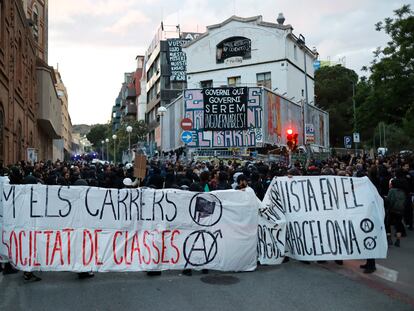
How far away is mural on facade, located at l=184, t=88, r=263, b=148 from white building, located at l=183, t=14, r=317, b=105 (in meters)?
6.98

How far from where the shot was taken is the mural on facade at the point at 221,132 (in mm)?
31828

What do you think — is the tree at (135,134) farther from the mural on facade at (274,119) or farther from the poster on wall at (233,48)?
the mural on facade at (274,119)

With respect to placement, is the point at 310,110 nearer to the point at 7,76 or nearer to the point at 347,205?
the point at 7,76

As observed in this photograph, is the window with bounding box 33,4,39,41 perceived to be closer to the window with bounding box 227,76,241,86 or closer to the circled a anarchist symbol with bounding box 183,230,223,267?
the window with bounding box 227,76,241,86

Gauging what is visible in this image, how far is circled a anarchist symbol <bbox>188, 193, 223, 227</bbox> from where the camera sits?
7.58 m

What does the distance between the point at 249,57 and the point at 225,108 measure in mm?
10025

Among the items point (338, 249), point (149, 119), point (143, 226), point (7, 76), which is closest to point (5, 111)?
point (7, 76)

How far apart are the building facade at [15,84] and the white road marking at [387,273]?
62.7ft

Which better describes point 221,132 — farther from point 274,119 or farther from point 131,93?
point 131,93

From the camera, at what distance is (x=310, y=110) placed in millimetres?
42594

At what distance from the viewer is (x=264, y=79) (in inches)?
1576

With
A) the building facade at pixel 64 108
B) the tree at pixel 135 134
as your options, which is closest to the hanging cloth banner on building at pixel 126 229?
the tree at pixel 135 134

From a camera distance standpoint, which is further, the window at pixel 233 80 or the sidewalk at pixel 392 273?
the window at pixel 233 80

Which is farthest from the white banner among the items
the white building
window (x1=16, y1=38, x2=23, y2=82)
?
the white building
